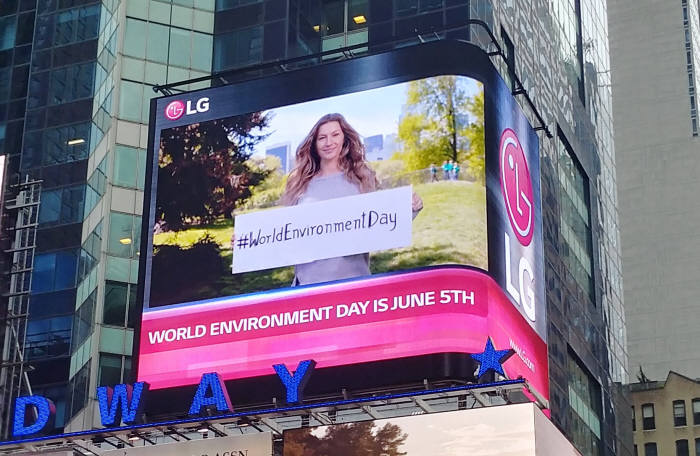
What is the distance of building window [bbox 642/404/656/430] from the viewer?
11881 cm

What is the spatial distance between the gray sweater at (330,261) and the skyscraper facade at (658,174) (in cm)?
8047

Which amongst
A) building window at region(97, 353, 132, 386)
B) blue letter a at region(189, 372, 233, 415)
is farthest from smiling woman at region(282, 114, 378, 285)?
building window at region(97, 353, 132, 386)

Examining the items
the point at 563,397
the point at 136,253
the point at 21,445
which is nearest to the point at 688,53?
the point at 563,397

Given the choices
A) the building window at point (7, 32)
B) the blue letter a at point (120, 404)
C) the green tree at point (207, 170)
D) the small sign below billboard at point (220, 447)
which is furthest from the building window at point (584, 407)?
the small sign below billboard at point (220, 447)

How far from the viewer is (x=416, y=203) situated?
48.0 m

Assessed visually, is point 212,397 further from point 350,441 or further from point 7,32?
point 7,32

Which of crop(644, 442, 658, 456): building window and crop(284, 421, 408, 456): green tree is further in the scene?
crop(644, 442, 658, 456): building window

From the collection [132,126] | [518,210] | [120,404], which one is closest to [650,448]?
[132,126]

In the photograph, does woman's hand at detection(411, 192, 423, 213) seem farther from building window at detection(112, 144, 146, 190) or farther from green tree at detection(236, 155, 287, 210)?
building window at detection(112, 144, 146, 190)

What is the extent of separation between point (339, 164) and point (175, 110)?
6.99m

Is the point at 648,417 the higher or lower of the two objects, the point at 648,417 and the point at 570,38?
the lower

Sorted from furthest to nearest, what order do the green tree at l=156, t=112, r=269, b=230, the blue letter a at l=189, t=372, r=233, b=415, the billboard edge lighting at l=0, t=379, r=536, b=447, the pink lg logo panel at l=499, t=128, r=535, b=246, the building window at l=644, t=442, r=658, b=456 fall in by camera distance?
1. the building window at l=644, t=442, r=658, b=456
2. the green tree at l=156, t=112, r=269, b=230
3. the pink lg logo panel at l=499, t=128, r=535, b=246
4. the blue letter a at l=189, t=372, r=233, b=415
5. the billboard edge lighting at l=0, t=379, r=536, b=447

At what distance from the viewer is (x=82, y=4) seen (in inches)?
2793

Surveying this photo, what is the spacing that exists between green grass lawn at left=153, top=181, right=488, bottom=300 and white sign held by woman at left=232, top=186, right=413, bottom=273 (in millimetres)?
335
